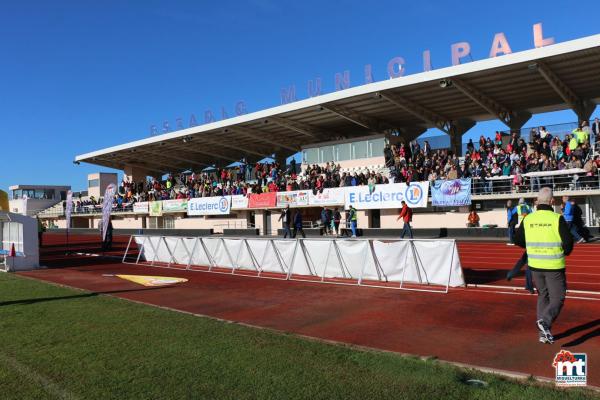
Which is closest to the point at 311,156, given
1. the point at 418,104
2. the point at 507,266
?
the point at 418,104

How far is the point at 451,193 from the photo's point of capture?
26.5m

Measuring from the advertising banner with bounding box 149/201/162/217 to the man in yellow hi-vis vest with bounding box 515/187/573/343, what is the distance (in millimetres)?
44665

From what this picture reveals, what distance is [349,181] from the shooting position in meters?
32.2

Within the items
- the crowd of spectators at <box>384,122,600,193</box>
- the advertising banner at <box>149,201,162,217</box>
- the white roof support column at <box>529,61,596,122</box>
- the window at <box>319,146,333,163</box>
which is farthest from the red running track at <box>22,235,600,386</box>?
the advertising banner at <box>149,201,162,217</box>

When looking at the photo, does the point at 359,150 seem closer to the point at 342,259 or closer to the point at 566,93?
the point at 566,93

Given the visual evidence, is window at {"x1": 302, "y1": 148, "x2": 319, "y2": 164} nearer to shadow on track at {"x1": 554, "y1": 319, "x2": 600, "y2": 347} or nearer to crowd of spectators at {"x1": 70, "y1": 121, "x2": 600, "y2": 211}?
crowd of spectators at {"x1": 70, "y1": 121, "x2": 600, "y2": 211}

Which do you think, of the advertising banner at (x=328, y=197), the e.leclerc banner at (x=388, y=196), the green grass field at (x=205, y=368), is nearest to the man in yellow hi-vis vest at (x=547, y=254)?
the green grass field at (x=205, y=368)

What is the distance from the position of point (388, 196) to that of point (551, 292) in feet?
76.7

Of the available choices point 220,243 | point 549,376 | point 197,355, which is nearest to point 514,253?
point 220,243

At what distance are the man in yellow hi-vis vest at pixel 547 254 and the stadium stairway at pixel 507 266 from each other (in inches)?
181

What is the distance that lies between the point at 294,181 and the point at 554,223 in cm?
3124

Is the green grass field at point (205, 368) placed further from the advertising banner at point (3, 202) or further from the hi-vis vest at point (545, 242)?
the advertising banner at point (3, 202)

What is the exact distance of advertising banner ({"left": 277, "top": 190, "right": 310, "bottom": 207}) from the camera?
34206 mm

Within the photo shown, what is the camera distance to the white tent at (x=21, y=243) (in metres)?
17.4
